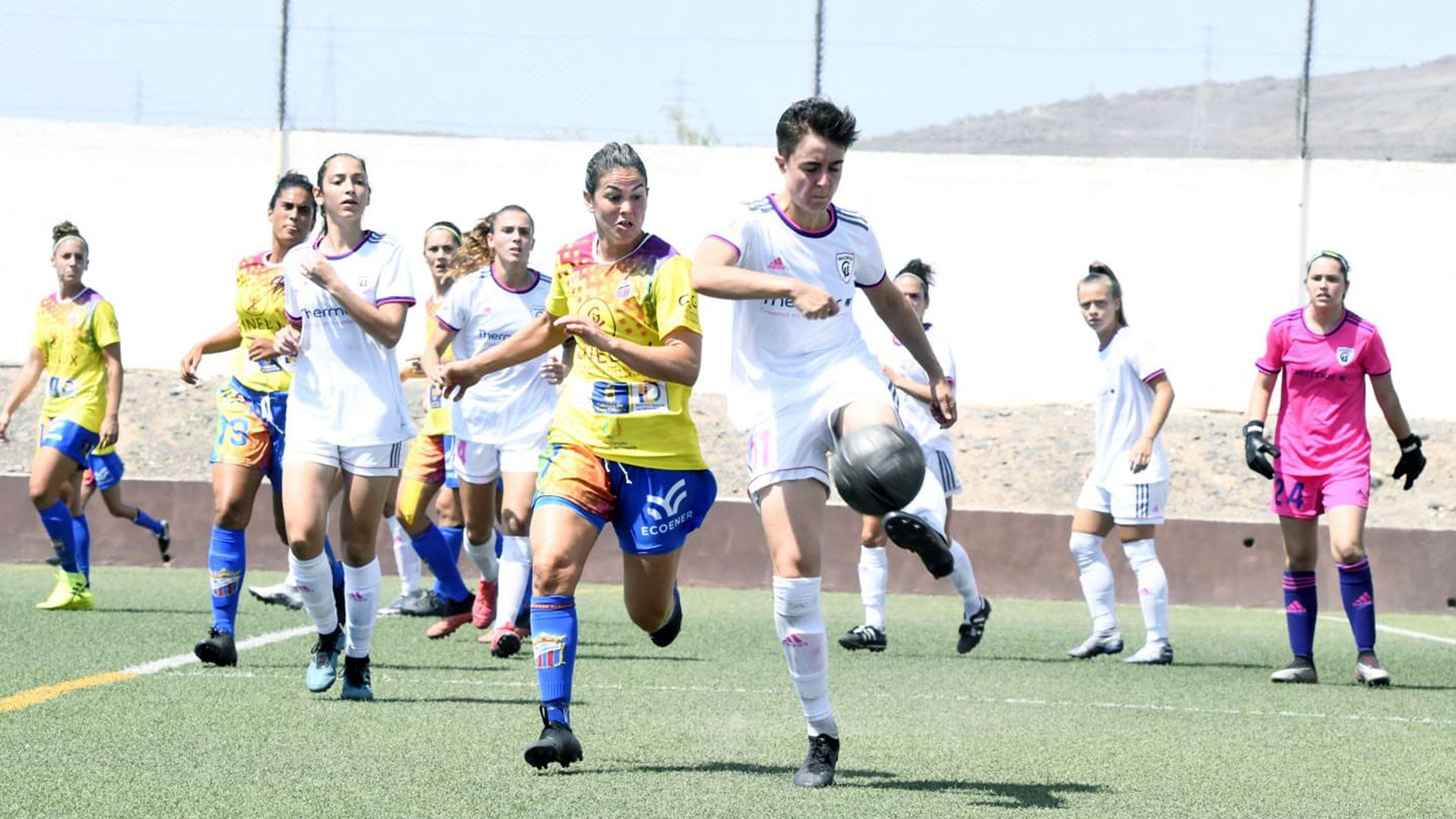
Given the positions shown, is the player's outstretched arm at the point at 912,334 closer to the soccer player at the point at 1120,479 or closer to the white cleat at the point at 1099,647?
the soccer player at the point at 1120,479

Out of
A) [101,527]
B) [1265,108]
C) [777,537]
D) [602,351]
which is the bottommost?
[101,527]

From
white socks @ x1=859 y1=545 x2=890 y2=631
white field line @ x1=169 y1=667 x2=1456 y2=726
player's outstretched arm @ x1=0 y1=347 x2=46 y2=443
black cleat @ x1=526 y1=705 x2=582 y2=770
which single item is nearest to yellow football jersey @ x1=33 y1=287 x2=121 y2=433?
player's outstretched arm @ x1=0 y1=347 x2=46 y2=443

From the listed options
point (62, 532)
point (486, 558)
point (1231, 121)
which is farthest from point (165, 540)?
point (1231, 121)

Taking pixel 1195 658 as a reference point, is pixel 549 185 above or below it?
above

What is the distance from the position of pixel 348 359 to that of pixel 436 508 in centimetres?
417

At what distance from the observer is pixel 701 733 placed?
701 centimetres

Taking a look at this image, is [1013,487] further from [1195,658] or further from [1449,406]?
[1195,658]

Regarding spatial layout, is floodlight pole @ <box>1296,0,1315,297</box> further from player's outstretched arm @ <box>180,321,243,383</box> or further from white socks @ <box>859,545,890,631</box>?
player's outstretched arm @ <box>180,321,243,383</box>

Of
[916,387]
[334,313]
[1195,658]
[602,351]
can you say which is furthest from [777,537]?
[1195,658]

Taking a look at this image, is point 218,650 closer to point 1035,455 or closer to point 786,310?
point 786,310

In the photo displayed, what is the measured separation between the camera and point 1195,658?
10852mm

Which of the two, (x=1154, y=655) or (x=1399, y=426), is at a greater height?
(x=1399, y=426)

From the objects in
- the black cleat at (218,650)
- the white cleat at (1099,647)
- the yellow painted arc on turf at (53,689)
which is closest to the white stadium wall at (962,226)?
the white cleat at (1099,647)

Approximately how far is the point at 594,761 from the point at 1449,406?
664 inches
